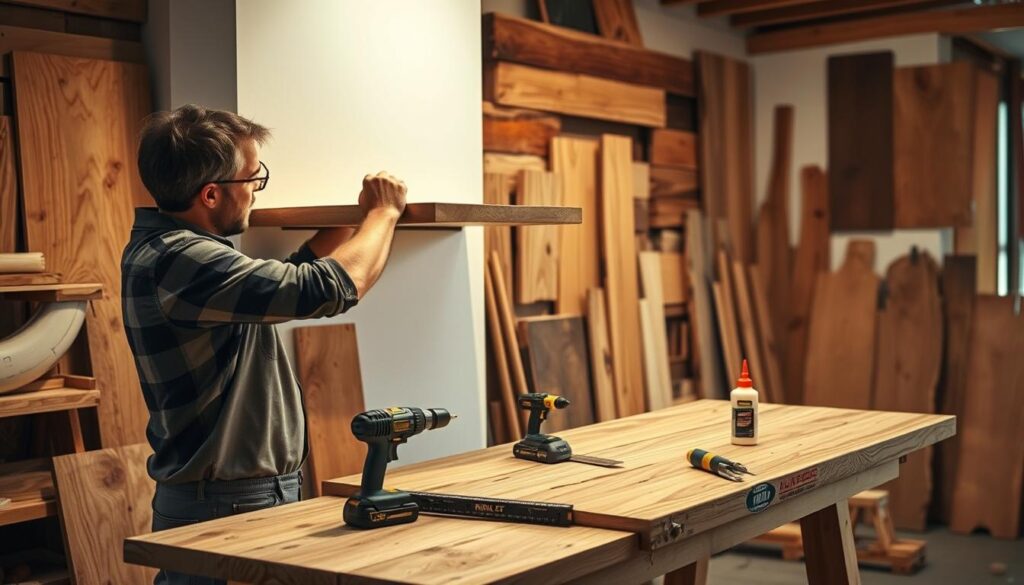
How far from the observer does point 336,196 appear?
3.28m

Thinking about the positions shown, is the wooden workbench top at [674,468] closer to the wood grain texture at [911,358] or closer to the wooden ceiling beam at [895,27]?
the wood grain texture at [911,358]

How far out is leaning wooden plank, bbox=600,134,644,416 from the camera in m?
5.14

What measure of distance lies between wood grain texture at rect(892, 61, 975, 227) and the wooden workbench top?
2.66m

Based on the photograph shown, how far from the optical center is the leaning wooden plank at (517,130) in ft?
15.3

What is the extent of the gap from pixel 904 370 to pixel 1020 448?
2.10ft

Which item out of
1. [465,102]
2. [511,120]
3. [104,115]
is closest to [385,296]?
[465,102]

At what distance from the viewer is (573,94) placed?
506 cm

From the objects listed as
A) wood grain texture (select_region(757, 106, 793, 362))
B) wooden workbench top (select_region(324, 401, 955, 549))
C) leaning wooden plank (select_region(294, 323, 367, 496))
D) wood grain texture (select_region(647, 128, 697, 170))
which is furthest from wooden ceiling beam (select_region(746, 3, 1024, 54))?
leaning wooden plank (select_region(294, 323, 367, 496))

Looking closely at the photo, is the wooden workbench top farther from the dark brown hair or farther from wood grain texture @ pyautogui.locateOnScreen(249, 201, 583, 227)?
the dark brown hair

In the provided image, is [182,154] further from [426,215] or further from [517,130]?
[517,130]

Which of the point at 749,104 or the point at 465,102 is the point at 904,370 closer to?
the point at 749,104

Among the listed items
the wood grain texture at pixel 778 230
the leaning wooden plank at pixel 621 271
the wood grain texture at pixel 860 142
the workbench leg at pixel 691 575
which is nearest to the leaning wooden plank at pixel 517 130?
the leaning wooden plank at pixel 621 271

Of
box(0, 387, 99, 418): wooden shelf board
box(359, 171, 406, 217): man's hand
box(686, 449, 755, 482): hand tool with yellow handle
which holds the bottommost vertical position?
box(686, 449, 755, 482): hand tool with yellow handle

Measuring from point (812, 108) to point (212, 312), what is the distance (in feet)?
15.1
